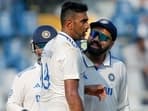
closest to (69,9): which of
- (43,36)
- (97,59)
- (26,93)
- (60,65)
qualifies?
(60,65)

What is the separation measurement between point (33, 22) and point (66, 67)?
30.3 ft

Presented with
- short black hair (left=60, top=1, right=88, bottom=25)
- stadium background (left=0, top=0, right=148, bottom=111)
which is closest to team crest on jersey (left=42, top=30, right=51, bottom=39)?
short black hair (left=60, top=1, right=88, bottom=25)

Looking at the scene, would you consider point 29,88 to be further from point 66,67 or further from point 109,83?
point 66,67

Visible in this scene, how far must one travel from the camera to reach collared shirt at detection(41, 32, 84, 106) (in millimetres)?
4965

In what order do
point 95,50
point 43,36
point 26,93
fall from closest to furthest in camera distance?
point 95,50, point 26,93, point 43,36

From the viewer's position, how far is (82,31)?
5145 millimetres

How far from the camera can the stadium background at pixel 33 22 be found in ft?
44.4

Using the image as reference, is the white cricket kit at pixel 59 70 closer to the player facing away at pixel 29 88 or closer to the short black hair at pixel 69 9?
the short black hair at pixel 69 9

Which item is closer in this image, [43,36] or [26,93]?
[26,93]

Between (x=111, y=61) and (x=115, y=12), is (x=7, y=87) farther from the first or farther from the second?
(x=111, y=61)

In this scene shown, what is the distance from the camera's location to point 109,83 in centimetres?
604

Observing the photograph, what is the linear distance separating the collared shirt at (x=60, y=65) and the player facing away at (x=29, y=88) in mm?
1141

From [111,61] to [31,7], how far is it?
8508mm

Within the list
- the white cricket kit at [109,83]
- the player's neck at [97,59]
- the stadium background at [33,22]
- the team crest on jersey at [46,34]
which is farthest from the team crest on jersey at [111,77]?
the stadium background at [33,22]
